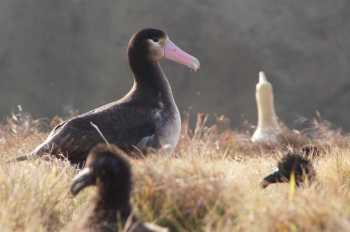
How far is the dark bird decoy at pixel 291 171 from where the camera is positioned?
4.27 metres

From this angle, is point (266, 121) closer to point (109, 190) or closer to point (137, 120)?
point (137, 120)

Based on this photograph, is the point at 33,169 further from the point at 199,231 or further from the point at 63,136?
the point at 199,231

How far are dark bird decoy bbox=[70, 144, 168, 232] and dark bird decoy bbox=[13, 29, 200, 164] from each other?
4.77 feet

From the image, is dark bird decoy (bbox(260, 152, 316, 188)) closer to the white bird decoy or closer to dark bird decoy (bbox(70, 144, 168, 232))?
dark bird decoy (bbox(70, 144, 168, 232))

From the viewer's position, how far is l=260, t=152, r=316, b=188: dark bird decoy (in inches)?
168

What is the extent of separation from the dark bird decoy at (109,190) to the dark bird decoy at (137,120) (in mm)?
1454

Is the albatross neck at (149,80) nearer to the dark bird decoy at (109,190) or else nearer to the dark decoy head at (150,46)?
the dark decoy head at (150,46)

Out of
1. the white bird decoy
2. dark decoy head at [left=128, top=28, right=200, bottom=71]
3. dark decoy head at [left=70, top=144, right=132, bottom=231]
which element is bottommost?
the white bird decoy

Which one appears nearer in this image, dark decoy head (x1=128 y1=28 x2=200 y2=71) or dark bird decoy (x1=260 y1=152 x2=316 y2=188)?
dark bird decoy (x1=260 y1=152 x2=316 y2=188)

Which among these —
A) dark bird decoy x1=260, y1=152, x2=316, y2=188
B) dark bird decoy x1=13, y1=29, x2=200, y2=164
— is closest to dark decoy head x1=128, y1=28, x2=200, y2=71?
dark bird decoy x1=13, y1=29, x2=200, y2=164

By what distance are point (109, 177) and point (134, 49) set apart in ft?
8.29

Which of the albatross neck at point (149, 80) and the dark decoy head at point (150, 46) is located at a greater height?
the dark decoy head at point (150, 46)

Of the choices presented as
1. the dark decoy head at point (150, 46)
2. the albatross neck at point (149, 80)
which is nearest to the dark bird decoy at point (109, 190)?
the albatross neck at point (149, 80)

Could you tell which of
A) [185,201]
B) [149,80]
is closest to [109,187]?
[185,201]
